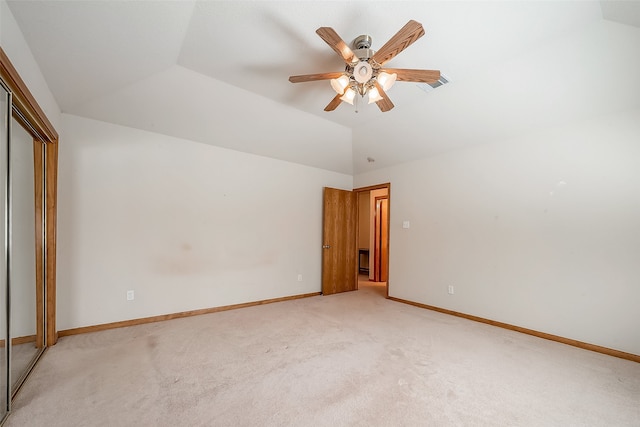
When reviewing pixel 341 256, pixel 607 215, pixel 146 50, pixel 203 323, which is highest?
pixel 146 50

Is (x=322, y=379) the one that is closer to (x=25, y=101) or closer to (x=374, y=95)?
(x=374, y=95)

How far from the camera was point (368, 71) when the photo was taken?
6.63 feet

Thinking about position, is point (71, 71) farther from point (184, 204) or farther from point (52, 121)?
point (184, 204)

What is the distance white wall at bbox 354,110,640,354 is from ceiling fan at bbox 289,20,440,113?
201cm

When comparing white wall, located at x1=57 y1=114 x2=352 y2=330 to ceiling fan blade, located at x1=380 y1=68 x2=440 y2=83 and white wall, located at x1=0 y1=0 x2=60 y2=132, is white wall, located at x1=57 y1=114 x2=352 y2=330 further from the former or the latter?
ceiling fan blade, located at x1=380 y1=68 x2=440 y2=83

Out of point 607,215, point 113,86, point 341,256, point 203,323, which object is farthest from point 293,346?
point 607,215

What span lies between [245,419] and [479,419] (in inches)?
58.1

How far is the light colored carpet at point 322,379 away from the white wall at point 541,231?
1.27ft

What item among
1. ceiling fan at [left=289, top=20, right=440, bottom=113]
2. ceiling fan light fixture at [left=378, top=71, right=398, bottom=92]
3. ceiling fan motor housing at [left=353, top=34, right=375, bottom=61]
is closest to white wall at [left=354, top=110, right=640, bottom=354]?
ceiling fan at [left=289, top=20, right=440, bottom=113]

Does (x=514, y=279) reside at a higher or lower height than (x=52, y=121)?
lower

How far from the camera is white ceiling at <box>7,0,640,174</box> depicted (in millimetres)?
A: 1905

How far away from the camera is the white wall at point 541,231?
2561mm

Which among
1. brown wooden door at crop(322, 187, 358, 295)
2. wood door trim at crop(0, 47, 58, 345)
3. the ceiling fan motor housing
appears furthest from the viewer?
brown wooden door at crop(322, 187, 358, 295)

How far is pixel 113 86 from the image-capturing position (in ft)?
8.68
